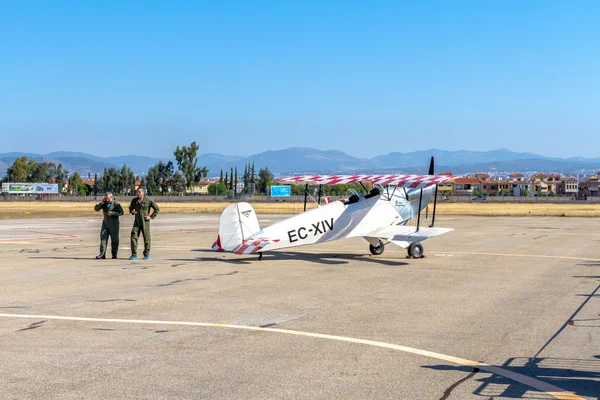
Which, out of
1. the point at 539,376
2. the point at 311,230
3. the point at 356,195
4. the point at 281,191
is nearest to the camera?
the point at 539,376

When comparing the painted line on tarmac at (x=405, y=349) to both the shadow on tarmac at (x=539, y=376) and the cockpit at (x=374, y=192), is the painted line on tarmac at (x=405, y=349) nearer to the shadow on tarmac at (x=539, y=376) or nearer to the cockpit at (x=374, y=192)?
the shadow on tarmac at (x=539, y=376)

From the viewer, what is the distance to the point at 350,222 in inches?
801

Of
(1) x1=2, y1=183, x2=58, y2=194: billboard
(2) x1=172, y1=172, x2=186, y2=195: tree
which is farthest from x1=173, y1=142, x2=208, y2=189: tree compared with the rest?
(1) x1=2, y1=183, x2=58, y2=194: billboard

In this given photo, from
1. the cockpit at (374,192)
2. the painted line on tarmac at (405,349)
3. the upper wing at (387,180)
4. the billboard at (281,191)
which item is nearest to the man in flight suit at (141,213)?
the upper wing at (387,180)

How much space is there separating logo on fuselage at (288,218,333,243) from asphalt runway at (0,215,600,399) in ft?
2.91

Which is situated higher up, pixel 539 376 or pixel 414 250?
pixel 414 250

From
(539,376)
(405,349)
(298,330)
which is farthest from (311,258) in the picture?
(539,376)

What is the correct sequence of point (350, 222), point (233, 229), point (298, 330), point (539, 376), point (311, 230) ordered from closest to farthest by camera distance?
1. point (539, 376)
2. point (298, 330)
3. point (233, 229)
4. point (311, 230)
5. point (350, 222)

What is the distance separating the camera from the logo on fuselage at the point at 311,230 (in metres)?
19.1

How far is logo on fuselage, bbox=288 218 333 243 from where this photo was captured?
19.1 m

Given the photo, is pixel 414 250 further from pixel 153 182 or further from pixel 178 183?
pixel 153 182

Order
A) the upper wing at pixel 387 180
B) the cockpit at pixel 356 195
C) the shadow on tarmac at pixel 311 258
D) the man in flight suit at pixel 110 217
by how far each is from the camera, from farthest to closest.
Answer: the cockpit at pixel 356 195, the upper wing at pixel 387 180, the man in flight suit at pixel 110 217, the shadow on tarmac at pixel 311 258

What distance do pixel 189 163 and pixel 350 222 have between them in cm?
15388

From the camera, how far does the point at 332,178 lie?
2233cm
